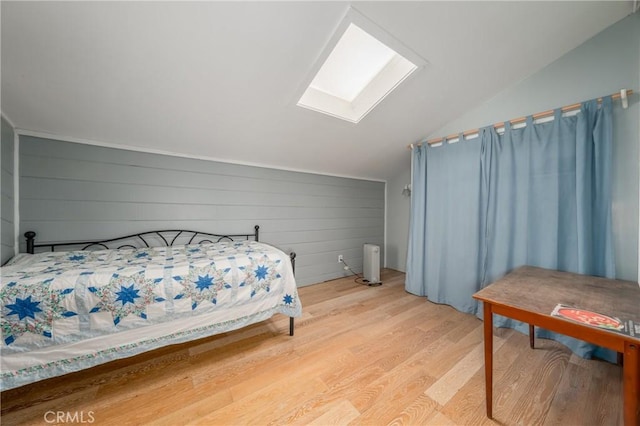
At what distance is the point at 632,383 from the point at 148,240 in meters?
3.27

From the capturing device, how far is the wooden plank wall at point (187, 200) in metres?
1.84

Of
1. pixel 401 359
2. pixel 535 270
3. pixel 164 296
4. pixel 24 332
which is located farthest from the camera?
pixel 535 270

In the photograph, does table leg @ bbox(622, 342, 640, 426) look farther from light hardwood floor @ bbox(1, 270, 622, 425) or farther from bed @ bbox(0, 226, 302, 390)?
bed @ bbox(0, 226, 302, 390)

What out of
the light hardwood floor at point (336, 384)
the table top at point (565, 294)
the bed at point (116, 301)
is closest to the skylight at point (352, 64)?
the bed at point (116, 301)

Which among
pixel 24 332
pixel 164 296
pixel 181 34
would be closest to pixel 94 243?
pixel 24 332

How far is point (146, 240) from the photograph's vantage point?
2184mm

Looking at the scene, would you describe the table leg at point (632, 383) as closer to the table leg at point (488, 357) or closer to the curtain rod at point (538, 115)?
the table leg at point (488, 357)

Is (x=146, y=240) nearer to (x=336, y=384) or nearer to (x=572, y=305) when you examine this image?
(x=336, y=384)

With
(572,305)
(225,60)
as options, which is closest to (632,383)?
(572,305)

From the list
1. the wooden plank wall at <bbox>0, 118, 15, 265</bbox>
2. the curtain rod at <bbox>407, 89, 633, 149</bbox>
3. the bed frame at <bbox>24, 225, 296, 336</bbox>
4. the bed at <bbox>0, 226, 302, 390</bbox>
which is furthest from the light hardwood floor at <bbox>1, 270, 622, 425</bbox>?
the curtain rod at <bbox>407, 89, 633, 149</bbox>

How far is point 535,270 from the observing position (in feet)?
5.67

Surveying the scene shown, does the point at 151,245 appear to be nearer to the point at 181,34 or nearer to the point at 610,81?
the point at 181,34

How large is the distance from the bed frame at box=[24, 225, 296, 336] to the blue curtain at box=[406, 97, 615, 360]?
6.07 ft

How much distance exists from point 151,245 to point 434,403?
272 centimetres
